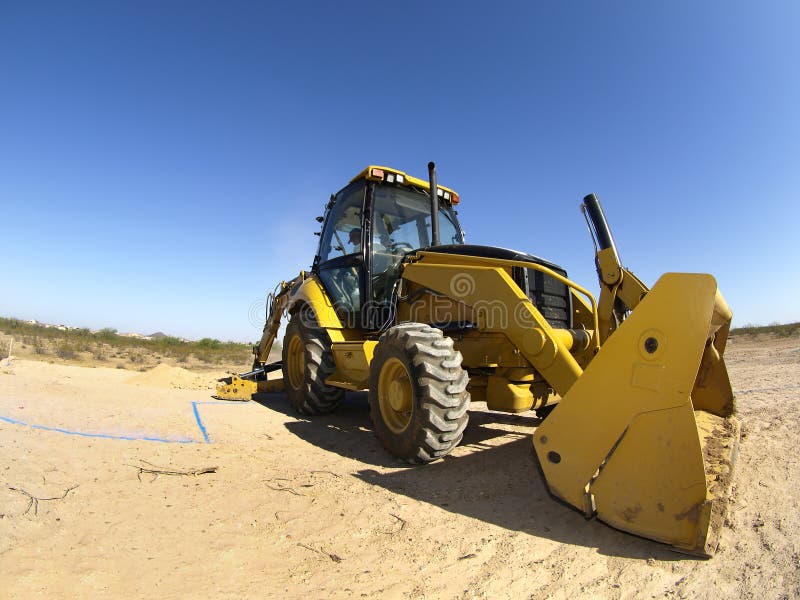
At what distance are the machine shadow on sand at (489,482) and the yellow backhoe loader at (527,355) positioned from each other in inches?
6.5

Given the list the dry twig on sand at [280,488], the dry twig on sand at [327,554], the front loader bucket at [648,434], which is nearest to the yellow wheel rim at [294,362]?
the dry twig on sand at [280,488]

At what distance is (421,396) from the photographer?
337 cm

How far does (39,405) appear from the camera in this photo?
453 centimetres

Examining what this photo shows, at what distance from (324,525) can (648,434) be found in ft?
6.15

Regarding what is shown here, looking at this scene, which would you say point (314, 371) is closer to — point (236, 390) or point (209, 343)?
point (236, 390)

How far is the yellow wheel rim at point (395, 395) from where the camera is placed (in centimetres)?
380

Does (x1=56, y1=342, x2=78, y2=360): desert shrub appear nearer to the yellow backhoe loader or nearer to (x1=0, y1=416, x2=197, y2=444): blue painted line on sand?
the yellow backhoe loader

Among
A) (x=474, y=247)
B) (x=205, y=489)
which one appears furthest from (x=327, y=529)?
(x=474, y=247)

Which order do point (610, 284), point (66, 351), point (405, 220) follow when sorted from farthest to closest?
1. point (66, 351)
2. point (405, 220)
3. point (610, 284)

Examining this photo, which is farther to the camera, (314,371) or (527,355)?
(314,371)

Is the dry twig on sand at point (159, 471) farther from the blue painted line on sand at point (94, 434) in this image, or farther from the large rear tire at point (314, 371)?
the large rear tire at point (314, 371)

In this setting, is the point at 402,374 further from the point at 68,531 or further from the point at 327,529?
the point at 68,531

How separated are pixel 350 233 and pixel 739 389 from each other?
665cm

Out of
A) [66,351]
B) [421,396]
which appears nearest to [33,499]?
[421,396]
